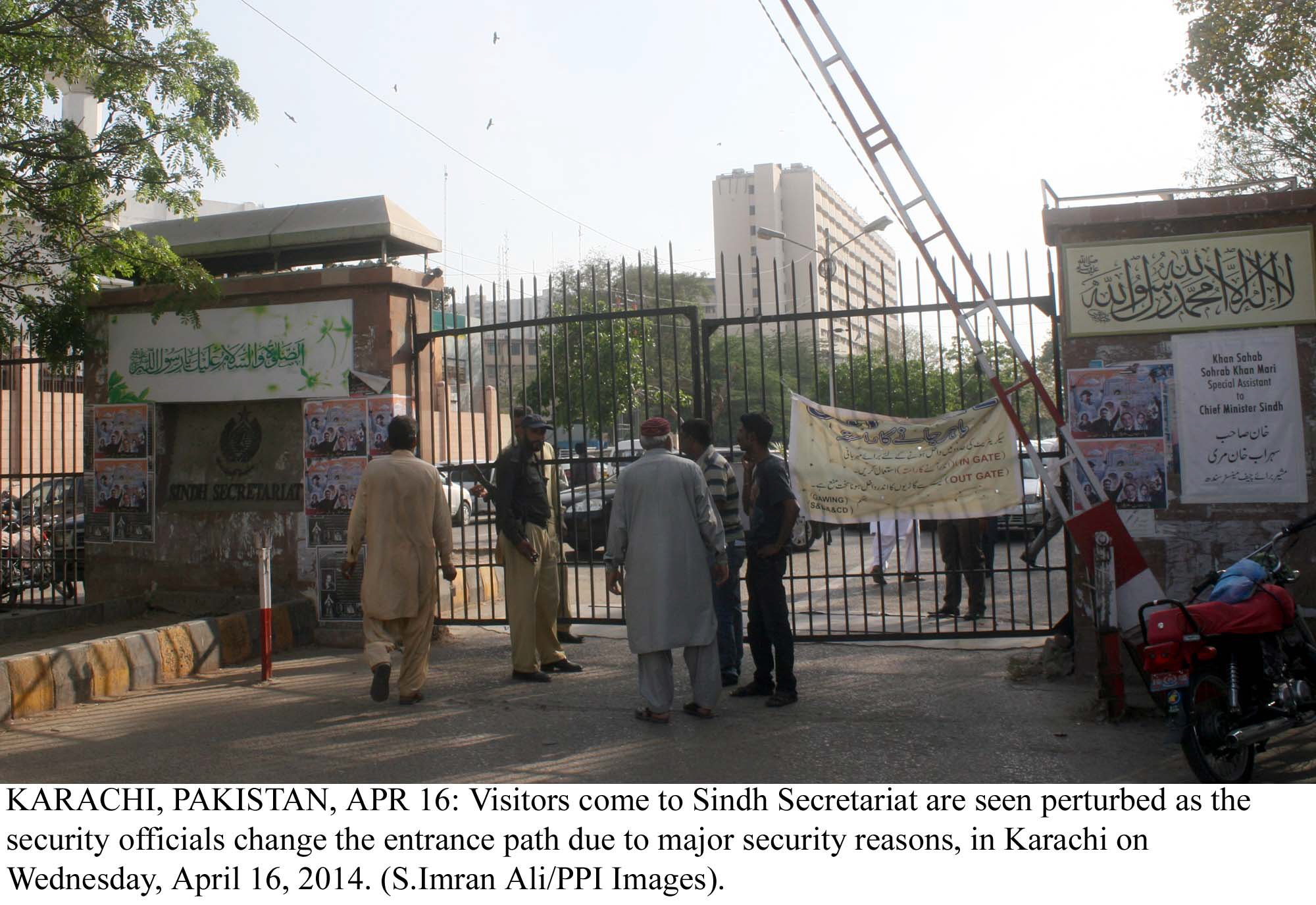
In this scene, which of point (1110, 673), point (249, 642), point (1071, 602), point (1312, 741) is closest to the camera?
point (1312, 741)

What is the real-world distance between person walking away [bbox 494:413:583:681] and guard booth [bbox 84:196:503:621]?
184 centimetres

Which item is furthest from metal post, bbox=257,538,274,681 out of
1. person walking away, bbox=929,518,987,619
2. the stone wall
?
person walking away, bbox=929,518,987,619

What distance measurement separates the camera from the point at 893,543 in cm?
1036

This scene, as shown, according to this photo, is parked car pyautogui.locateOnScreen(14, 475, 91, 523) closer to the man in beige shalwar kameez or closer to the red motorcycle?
the man in beige shalwar kameez

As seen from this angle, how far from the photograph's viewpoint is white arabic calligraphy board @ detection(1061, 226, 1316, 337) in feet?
19.6

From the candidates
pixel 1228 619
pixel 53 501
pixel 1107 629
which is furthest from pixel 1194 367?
pixel 53 501

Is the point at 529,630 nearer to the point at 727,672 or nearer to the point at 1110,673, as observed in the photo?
the point at 727,672

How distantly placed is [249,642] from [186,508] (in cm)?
177

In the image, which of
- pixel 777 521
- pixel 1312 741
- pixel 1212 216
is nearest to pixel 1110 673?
pixel 1312 741

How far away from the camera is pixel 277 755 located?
5047 mm

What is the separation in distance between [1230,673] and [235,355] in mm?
7319

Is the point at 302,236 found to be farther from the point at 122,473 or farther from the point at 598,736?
the point at 598,736

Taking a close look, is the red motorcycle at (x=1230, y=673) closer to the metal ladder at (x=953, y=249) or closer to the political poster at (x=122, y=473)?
the metal ladder at (x=953, y=249)

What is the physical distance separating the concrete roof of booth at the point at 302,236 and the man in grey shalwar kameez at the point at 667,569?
3.90 m
